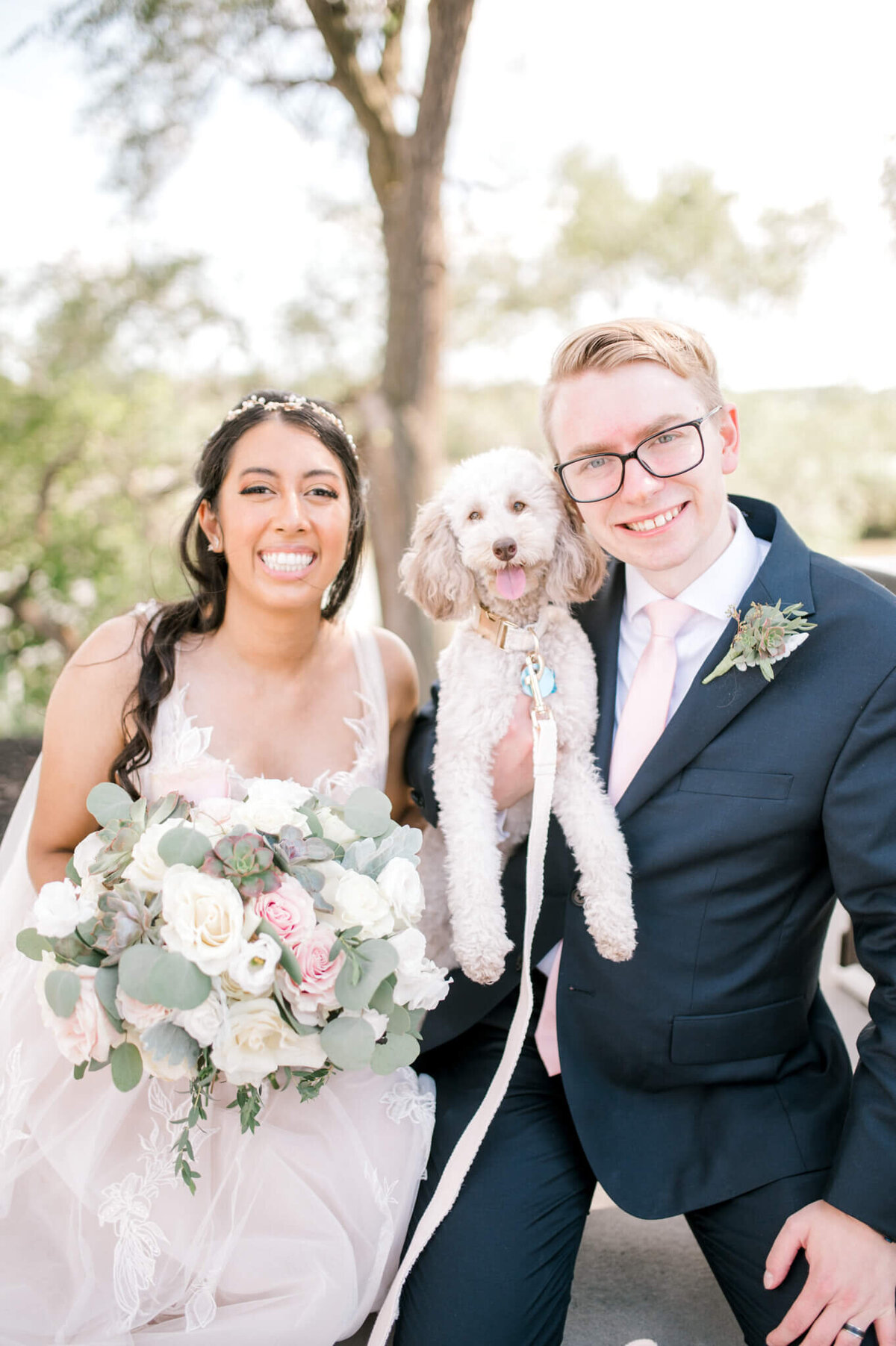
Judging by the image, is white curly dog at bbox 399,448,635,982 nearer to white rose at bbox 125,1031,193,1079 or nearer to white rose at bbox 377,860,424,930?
white rose at bbox 377,860,424,930

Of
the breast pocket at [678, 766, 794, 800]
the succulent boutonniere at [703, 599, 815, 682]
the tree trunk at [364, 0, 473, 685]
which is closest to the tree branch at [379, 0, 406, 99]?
the tree trunk at [364, 0, 473, 685]

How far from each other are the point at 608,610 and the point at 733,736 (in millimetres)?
558

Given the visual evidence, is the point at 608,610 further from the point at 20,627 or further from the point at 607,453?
the point at 20,627

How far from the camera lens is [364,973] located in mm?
1688

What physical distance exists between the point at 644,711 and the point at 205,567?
53.9 inches

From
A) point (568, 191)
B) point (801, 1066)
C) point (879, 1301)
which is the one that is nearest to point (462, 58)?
point (568, 191)

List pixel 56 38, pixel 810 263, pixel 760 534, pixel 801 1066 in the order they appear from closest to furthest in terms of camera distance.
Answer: pixel 801 1066 → pixel 760 534 → pixel 56 38 → pixel 810 263

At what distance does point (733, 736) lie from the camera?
2031 mm

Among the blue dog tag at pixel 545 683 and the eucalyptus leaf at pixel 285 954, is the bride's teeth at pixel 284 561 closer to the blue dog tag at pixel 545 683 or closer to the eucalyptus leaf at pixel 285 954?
the blue dog tag at pixel 545 683

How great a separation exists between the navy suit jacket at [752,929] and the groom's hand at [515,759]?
0.31m

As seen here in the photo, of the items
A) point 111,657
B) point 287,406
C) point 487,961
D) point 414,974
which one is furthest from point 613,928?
point 287,406

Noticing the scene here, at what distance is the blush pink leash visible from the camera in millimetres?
2035

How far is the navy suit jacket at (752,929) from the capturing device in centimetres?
194

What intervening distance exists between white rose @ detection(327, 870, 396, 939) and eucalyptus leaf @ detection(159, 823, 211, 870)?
9.9 inches
